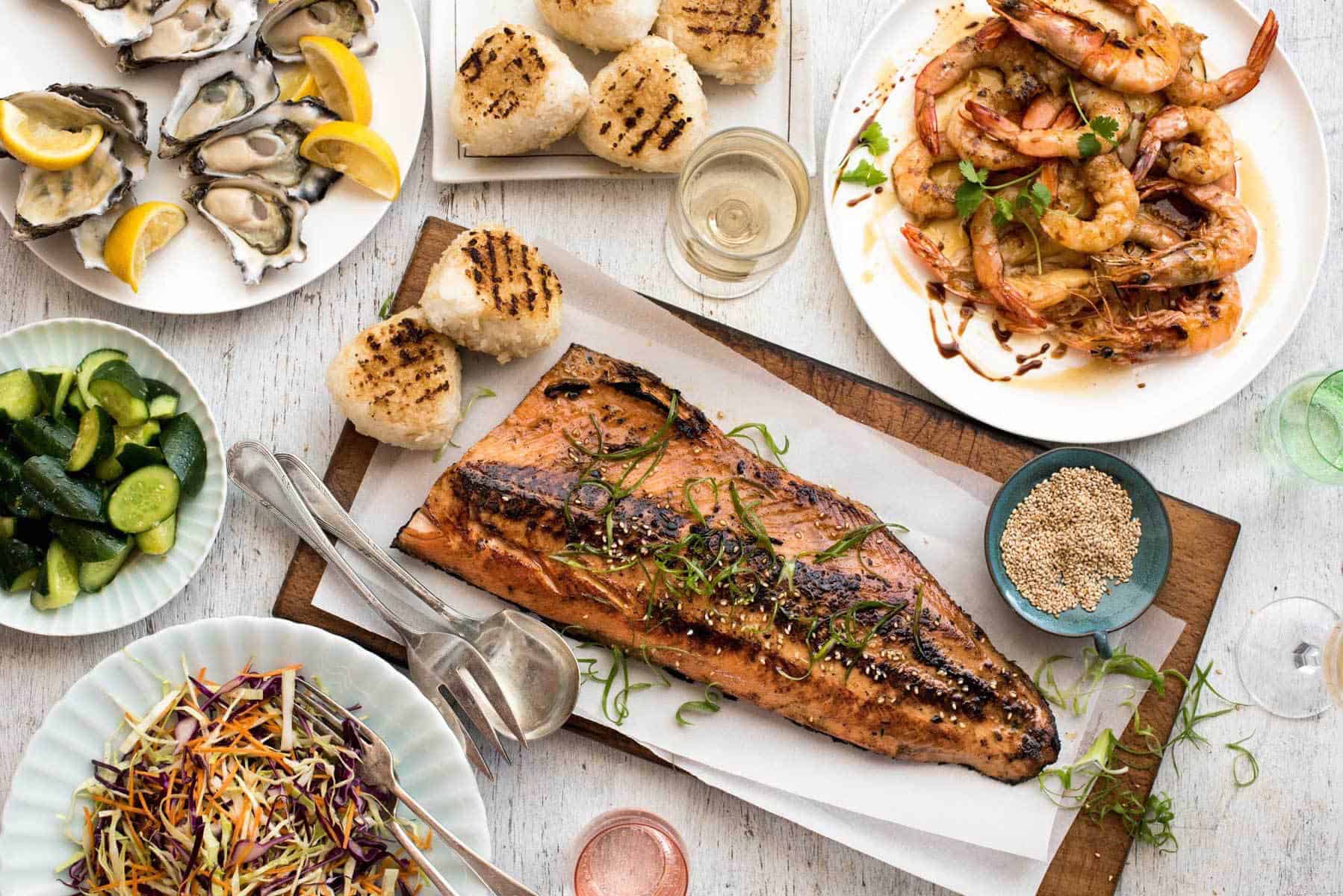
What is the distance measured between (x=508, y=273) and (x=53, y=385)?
1525mm

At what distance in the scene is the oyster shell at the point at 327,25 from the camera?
11.6ft

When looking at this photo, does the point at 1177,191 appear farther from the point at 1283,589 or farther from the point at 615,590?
the point at 615,590

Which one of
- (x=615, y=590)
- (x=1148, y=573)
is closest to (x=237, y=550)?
(x=615, y=590)

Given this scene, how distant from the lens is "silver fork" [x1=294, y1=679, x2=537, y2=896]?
309 centimetres

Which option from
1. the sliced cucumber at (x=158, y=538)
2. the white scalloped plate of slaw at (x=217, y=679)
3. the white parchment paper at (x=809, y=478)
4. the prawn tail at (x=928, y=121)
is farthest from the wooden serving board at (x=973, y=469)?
the prawn tail at (x=928, y=121)

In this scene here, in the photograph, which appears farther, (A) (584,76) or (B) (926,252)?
(A) (584,76)

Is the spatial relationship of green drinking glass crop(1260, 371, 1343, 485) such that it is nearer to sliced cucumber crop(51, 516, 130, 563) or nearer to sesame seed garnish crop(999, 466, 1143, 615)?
sesame seed garnish crop(999, 466, 1143, 615)

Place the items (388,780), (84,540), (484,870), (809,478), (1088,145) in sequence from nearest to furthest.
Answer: (484,870) < (388,780) < (84,540) < (1088,145) < (809,478)

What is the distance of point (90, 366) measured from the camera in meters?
3.38

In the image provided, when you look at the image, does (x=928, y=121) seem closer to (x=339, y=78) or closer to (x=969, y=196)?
(x=969, y=196)

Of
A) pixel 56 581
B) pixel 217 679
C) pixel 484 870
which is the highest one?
pixel 56 581

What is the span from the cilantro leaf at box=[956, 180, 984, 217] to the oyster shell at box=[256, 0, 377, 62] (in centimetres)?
208

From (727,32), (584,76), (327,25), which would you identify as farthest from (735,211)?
(327,25)

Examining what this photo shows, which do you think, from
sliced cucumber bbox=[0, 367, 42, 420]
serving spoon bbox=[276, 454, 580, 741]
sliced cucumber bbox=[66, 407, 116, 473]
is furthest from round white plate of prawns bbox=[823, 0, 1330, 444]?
sliced cucumber bbox=[0, 367, 42, 420]
